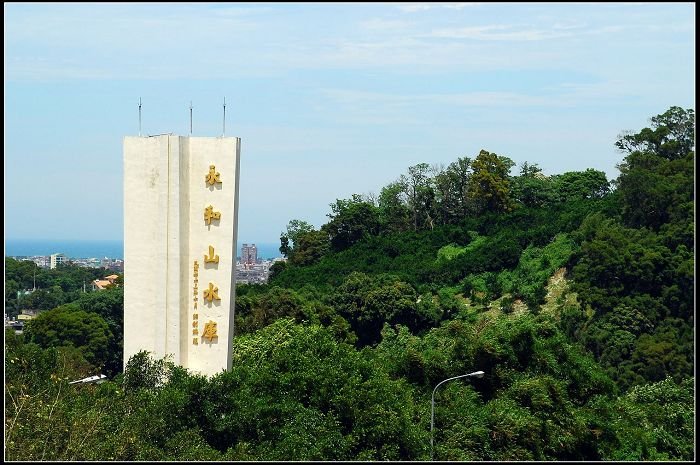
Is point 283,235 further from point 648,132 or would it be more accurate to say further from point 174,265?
point 174,265

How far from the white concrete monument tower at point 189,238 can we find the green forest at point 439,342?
627 mm

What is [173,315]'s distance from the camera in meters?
24.1

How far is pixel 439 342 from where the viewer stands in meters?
33.4

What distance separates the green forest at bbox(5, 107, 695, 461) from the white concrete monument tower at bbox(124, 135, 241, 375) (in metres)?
0.63

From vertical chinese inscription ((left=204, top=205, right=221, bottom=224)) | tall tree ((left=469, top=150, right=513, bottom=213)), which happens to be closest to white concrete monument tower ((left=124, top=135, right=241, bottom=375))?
vertical chinese inscription ((left=204, top=205, right=221, bottom=224))

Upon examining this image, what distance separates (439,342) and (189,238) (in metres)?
10.7

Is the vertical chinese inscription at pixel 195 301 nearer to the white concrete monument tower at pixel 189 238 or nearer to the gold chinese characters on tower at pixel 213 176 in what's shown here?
the white concrete monument tower at pixel 189 238

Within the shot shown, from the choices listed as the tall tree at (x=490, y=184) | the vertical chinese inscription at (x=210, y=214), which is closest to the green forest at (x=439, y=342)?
the tall tree at (x=490, y=184)

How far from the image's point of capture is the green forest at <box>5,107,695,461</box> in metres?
22.4

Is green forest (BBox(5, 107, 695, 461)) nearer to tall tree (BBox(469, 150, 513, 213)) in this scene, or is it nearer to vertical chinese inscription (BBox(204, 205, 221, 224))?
tall tree (BBox(469, 150, 513, 213))

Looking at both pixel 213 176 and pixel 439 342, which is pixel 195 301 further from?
pixel 439 342

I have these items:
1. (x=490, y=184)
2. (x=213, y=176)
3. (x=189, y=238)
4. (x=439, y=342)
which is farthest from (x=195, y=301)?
(x=490, y=184)

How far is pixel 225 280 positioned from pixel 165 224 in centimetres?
143

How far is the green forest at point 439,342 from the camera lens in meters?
22.4
